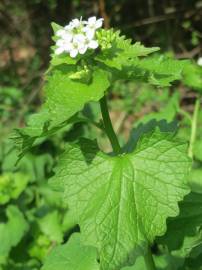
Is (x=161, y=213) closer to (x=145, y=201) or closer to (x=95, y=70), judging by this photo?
(x=145, y=201)

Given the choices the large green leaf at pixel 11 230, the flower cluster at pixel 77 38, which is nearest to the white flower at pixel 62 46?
the flower cluster at pixel 77 38

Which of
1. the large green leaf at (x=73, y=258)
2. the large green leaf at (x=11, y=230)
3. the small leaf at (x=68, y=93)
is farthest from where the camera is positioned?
the large green leaf at (x=11, y=230)

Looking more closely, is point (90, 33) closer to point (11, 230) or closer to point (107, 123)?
point (107, 123)

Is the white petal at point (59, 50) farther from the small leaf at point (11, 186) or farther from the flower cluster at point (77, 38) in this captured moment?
the small leaf at point (11, 186)

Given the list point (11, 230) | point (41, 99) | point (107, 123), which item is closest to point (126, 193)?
point (107, 123)

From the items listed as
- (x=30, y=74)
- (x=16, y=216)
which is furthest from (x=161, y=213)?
(x=30, y=74)

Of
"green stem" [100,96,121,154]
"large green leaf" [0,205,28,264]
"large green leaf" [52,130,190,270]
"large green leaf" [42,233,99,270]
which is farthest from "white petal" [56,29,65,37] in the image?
"large green leaf" [0,205,28,264]

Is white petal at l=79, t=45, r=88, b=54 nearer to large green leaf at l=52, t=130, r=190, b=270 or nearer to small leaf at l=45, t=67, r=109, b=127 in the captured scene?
small leaf at l=45, t=67, r=109, b=127

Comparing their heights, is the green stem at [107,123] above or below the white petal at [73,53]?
below
